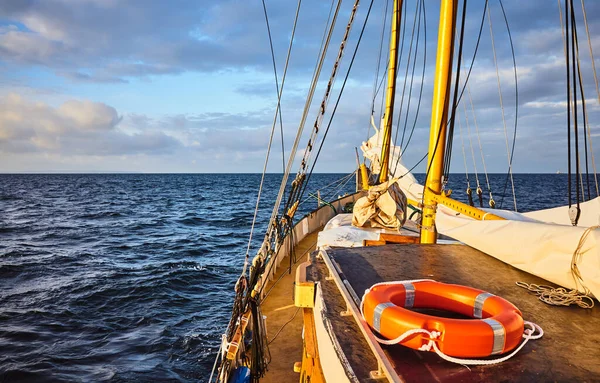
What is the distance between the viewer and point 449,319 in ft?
6.93

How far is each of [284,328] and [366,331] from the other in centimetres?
430

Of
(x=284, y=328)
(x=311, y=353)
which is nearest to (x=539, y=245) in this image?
(x=311, y=353)

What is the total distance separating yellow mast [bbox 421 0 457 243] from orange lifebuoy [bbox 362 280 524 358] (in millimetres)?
3067

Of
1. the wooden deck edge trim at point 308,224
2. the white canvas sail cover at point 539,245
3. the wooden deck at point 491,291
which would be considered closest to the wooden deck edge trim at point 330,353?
the wooden deck at point 491,291

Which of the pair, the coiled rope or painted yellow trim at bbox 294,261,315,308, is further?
painted yellow trim at bbox 294,261,315,308

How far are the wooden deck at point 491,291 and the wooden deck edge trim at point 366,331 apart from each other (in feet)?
0.34

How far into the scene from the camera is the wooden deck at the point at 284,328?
16.8ft

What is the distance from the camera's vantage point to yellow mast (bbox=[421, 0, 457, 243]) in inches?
206

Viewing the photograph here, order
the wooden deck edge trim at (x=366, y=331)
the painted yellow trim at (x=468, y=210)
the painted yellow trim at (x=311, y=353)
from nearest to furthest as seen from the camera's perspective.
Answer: the wooden deck edge trim at (x=366, y=331) < the painted yellow trim at (x=311, y=353) < the painted yellow trim at (x=468, y=210)

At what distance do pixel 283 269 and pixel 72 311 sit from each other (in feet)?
21.2

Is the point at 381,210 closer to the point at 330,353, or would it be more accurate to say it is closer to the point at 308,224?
the point at 308,224

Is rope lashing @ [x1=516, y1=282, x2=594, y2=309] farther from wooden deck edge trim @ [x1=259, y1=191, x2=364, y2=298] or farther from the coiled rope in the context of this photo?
wooden deck edge trim @ [x1=259, y1=191, x2=364, y2=298]

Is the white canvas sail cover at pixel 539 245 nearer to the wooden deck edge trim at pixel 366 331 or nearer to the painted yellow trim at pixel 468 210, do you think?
the painted yellow trim at pixel 468 210

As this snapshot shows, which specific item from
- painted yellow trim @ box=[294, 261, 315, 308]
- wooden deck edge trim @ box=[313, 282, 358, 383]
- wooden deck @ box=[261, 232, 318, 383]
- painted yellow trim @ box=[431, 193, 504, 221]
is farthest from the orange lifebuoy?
wooden deck @ box=[261, 232, 318, 383]
